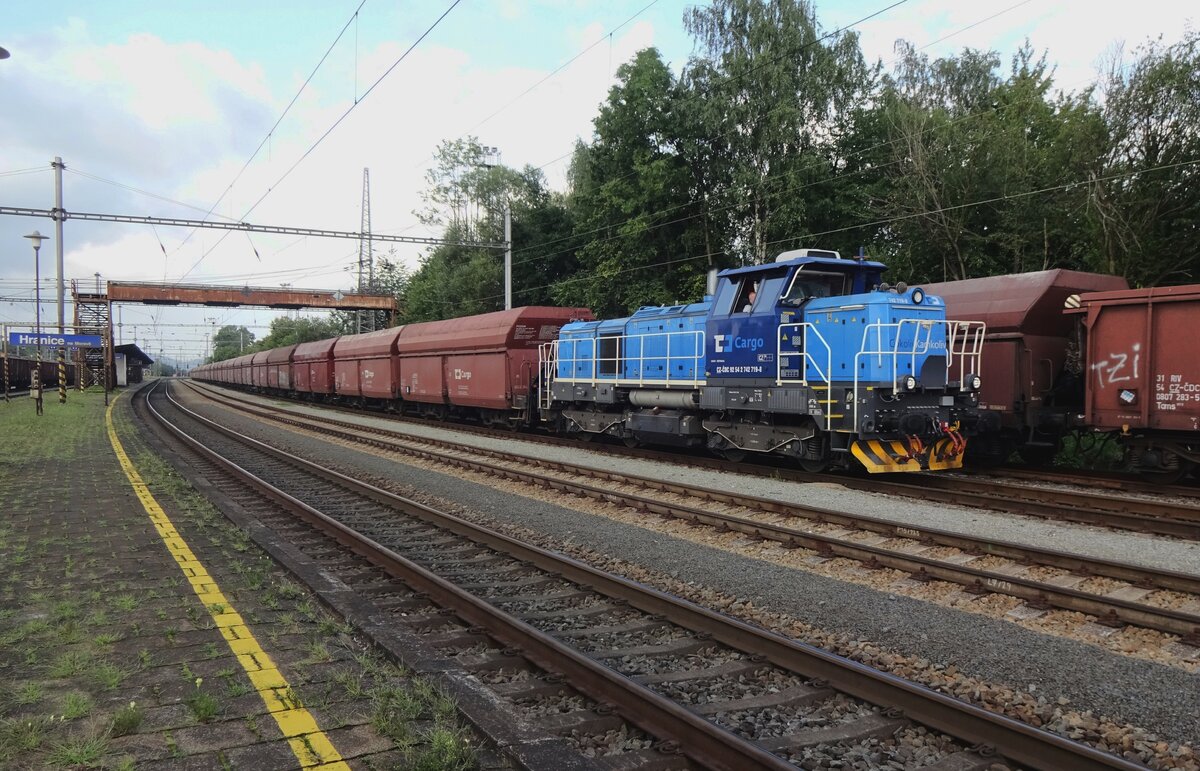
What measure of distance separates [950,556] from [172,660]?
6755 mm

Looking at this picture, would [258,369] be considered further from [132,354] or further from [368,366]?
[132,354]

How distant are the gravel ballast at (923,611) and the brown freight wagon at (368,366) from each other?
18678 mm

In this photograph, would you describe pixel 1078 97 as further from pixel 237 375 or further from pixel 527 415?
pixel 237 375

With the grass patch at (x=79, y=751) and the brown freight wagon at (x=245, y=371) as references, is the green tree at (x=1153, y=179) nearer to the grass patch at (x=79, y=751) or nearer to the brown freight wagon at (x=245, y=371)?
the grass patch at (x=79, y=751)

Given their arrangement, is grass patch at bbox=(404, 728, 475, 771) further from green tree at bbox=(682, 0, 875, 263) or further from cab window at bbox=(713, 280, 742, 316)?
green tree at bbox=(682, 0, 875, 263)

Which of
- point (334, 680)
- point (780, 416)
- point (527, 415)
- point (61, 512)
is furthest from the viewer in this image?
point (527, 415)

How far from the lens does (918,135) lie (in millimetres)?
25250

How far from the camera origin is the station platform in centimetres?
352

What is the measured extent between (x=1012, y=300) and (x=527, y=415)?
1247cm

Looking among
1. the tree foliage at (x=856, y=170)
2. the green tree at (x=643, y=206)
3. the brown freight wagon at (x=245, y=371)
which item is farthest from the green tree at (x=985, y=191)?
the brown freight wagon at (x=245, y=371)

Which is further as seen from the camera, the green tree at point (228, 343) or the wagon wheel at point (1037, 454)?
the green tree at point (228, 343)

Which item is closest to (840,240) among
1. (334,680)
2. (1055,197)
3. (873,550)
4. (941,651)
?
(1055,197)

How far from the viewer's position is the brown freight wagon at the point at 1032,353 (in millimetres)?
13203

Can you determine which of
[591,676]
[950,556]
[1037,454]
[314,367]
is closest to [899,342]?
[950,556]
